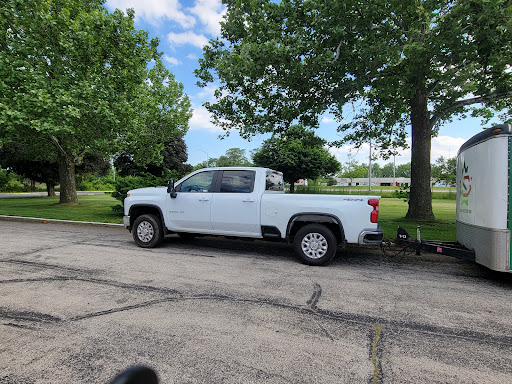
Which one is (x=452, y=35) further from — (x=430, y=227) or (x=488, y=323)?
(x=488, y=323)

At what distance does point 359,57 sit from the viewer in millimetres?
9359

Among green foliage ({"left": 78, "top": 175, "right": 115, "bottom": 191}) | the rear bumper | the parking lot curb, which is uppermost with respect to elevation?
green foliage ({"left": 78, "top": 175, "right": 115, "bottom": 191})

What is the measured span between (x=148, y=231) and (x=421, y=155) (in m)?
10.2

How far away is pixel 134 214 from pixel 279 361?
6204mm

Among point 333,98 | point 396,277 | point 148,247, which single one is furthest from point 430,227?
point 148,247

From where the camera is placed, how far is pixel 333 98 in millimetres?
10672

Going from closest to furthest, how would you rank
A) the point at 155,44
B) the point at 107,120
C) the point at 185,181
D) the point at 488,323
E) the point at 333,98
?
the point at 488,323 → the point at 185,181 → the point at 333,98 → the point at 107,120 → the point at 155,44

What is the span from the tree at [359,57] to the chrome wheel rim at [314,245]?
493 centimetres

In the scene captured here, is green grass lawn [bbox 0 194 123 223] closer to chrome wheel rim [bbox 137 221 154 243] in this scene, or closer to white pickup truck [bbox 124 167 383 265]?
chrome wheel rim [bbox 137 221 154 243]

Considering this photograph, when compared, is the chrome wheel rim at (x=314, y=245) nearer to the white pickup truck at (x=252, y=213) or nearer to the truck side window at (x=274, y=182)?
the white pickup truck at (x=252, y=213)

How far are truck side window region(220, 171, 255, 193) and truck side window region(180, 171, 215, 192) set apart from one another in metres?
0.35

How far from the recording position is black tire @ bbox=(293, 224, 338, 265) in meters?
6.02

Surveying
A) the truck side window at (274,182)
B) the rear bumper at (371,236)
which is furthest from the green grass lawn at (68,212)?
the rear bumper at (371,236)

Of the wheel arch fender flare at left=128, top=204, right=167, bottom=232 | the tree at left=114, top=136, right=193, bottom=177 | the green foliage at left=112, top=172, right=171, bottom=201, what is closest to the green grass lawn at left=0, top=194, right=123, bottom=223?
the green foliage at left=112, top=172, right=171, bottom=201
